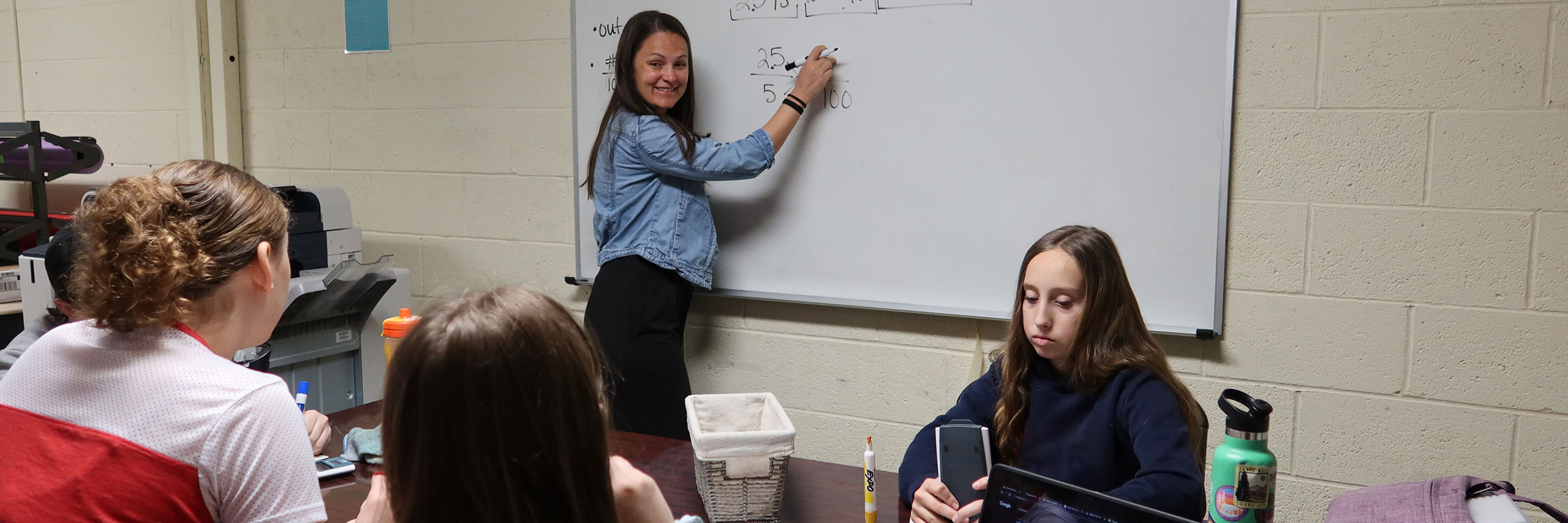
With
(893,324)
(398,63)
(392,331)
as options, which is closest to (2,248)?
(398,63)

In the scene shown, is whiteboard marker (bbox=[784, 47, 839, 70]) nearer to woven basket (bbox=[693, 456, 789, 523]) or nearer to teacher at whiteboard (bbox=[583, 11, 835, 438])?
teacher at whiteboard (bbox=[583, 11, 835, 438])

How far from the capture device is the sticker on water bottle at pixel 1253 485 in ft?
3.62

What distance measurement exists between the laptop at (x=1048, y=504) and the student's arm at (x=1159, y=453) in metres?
0.32

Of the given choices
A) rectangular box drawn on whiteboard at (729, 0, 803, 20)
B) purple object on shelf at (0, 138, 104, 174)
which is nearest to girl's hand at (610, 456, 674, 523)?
rectangular box drawn on whiteboard at (729, 0, 803, 20)

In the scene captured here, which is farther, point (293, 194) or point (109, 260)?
point (293, 194)

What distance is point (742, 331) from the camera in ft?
8.98

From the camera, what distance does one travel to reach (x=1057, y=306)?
1467 mm

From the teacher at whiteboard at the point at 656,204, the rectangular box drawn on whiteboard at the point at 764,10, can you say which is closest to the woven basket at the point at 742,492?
the teacher at whiteboard at the point at 656,204

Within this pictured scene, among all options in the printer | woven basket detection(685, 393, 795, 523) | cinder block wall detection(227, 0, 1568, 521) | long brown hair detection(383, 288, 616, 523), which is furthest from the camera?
the printer

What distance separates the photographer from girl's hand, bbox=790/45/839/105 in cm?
246

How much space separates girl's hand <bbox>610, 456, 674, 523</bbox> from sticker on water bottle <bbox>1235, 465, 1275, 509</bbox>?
26.0 inches

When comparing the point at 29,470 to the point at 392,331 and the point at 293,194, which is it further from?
the point at 293,194

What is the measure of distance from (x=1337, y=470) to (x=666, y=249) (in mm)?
1633

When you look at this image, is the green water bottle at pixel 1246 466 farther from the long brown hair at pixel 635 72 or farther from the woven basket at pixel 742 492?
the long brown hair at pixel 635 72
